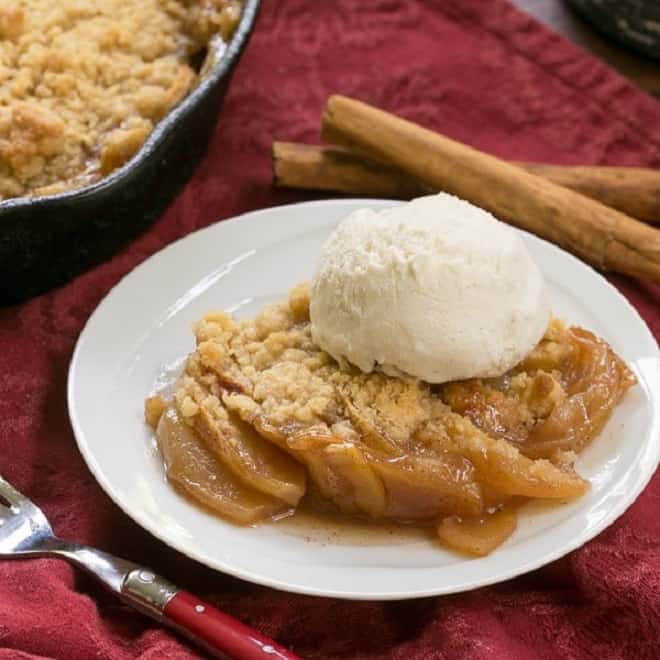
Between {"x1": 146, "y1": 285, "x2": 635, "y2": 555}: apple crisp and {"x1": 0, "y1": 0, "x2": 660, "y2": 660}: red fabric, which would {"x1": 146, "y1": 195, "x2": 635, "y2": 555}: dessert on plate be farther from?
{"x1": 0, "y1": 0, "x2": 660, "y2": 660}: red fabric

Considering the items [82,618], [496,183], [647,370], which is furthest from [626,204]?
[82,618]

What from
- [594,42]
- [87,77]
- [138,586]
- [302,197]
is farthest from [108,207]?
[594,42]

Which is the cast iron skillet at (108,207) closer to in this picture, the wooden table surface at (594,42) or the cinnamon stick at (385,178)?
the cinnamon stick at (385,178)

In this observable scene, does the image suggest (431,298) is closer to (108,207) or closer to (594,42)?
(108,207)

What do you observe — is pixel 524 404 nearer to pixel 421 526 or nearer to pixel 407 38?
pixel 421 526

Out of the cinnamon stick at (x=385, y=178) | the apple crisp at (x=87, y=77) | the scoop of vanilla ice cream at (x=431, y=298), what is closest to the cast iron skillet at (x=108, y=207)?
the apple crisp at (x=87, y=77)

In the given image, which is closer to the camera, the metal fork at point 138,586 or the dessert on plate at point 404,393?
the metal fork at point 138,586
